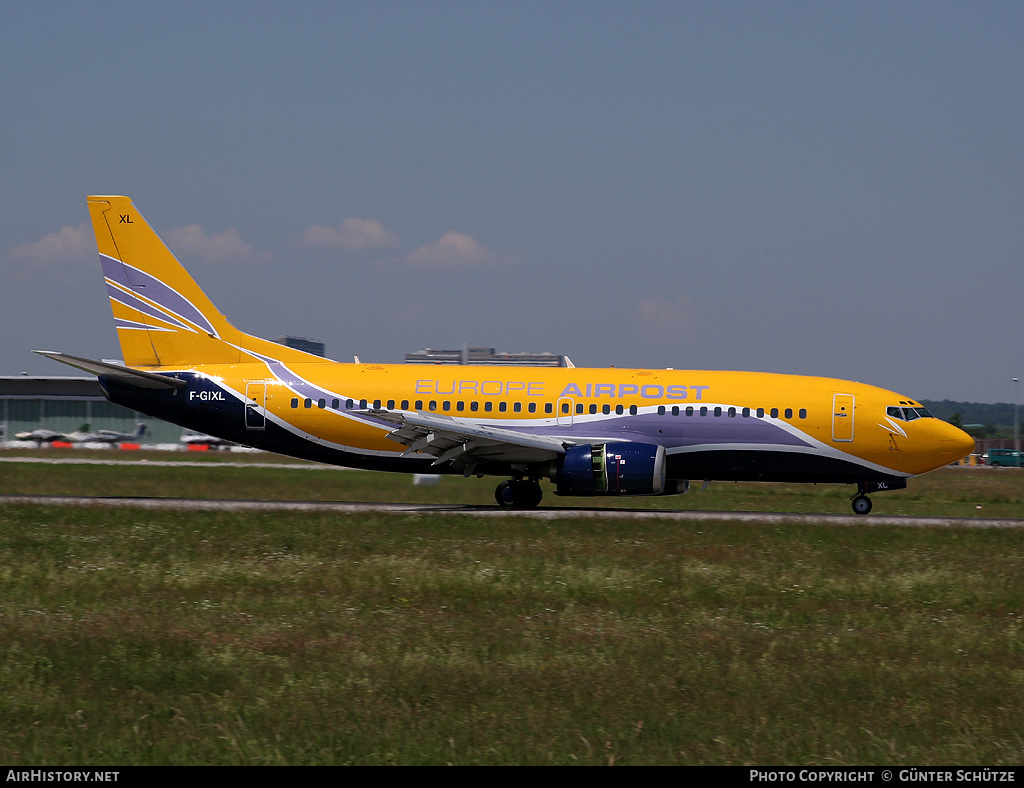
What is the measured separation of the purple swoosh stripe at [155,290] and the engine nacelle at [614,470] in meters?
13.2

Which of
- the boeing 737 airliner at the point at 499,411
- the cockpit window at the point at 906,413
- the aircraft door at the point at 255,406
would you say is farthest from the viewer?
the aircraft door at the point at 255,406

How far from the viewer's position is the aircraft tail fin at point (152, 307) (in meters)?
34.1

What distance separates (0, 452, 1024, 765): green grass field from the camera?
10.0 meters

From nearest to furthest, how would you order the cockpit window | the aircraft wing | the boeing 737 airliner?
1. the aircraft wing
2. the boeing 737 airliner
3. the cockpit window

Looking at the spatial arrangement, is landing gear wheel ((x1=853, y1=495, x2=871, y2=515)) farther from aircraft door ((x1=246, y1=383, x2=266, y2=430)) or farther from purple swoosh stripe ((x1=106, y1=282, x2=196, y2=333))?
purple swoosh stripe ((x1=106, y1=282, x2=196, y2=333))

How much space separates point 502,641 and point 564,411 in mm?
17668

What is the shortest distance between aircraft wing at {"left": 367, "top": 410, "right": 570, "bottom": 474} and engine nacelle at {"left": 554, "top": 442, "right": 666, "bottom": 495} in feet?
3.12

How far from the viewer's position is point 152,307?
34094 millimetres

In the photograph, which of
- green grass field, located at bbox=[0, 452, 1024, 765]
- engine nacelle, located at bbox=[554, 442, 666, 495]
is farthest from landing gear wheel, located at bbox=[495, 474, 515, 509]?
green grass field, located at bbox=[0, 452, 1024, 765]

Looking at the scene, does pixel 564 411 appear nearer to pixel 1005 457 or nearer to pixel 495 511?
pixel 495 511

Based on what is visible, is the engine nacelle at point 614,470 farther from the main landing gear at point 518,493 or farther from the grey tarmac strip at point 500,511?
the main landing gear at point 518,493

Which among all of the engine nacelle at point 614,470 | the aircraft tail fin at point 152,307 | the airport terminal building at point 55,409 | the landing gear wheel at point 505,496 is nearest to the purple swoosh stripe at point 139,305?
the aircraft tail fin at point 152,307

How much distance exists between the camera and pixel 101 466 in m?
46.7
